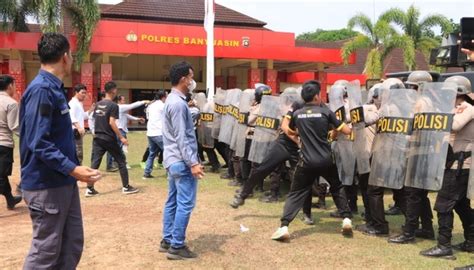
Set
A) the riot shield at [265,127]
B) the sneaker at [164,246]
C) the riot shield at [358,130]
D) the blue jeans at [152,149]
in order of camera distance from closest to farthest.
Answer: the sneaker at [164,246], the riot shield at [358,130], the riot shield at [265,127], the blue jeans at [152,149]

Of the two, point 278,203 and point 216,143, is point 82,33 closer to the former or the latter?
point 216,143

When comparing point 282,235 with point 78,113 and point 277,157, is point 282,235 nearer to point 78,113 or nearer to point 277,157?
point 277,157

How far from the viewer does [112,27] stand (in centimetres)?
2238

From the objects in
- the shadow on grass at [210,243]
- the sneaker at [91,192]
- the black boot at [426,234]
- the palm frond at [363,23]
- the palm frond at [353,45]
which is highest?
the palm frond at [363,23]

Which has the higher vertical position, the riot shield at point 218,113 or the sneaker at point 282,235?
the riot shield at point 218,113

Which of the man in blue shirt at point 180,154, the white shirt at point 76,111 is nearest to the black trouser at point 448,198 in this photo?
the man in blue shirt at point 180,154

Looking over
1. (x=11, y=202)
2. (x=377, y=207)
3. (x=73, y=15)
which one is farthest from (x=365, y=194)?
(x=73, y=15)

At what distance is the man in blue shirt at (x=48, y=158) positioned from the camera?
316cm

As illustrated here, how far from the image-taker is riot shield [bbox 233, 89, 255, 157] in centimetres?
836

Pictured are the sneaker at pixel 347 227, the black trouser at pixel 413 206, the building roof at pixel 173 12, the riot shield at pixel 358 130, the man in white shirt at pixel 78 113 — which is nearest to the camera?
the black trouser at pixel 413 206

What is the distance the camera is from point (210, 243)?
5.43 m

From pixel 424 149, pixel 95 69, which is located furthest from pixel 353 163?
pixel 95 69

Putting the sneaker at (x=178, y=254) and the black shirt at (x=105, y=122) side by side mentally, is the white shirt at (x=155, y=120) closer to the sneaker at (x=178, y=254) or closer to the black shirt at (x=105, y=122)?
the black shirt at (x=105, y=122)

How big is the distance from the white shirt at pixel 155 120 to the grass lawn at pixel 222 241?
7.52 feet
